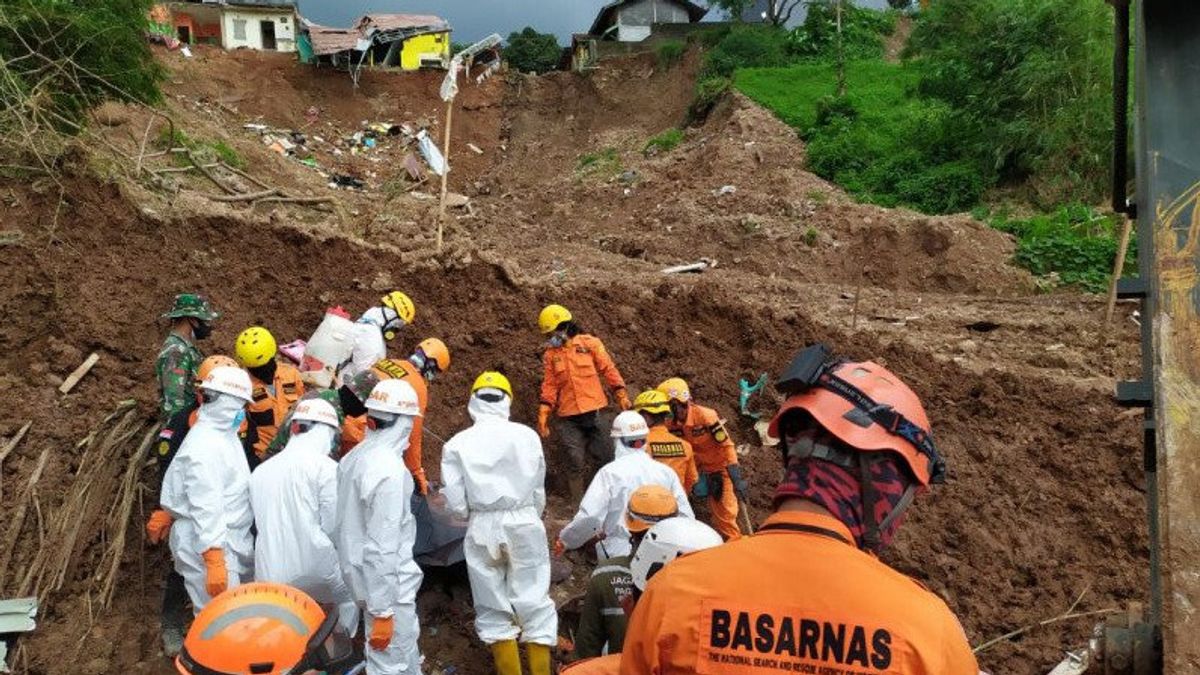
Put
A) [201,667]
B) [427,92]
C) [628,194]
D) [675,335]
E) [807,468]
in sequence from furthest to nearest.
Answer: [427,92] < [628,194] < [675,335] < [201,667] < [807,468]

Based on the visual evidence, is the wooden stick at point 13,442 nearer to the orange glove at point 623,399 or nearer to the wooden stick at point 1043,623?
the orange glove at point 623,399

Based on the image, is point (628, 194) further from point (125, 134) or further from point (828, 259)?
point (125, 134)

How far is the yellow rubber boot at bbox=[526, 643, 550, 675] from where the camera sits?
561 cm

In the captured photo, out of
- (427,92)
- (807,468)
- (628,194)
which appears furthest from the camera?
(427,92)

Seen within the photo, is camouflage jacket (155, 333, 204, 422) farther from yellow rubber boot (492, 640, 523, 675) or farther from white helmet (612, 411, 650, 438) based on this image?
white helmet (612, 411, 650, 438)

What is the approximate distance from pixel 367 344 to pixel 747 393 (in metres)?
3.80

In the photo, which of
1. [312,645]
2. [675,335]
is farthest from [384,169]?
[312,645]

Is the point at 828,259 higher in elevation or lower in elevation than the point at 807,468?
lower

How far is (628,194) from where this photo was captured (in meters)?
21.4

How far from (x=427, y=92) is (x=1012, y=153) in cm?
2140

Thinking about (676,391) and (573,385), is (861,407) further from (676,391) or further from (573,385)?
(573,385)

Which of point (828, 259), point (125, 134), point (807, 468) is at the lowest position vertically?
point (828, 259)

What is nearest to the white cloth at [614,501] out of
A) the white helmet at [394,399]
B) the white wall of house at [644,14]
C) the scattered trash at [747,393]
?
the white helmet at [394,399]

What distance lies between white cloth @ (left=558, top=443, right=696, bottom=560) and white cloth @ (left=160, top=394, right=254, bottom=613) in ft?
6.93
